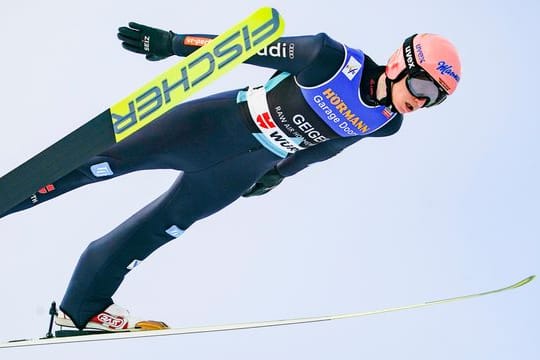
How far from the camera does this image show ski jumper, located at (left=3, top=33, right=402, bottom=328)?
13.9 feet

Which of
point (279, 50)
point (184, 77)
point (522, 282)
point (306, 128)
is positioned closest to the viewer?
point (184, 77)

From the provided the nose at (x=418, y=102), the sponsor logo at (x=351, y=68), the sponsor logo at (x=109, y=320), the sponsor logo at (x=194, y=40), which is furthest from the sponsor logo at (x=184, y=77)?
the sponsor logo at (x=109, y=320)

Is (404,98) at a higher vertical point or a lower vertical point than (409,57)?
lower

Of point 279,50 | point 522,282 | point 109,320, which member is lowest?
point 522,282

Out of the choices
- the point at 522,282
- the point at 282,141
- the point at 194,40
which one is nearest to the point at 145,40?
the point at 194,40

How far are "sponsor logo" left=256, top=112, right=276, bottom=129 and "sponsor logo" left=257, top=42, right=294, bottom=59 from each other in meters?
0.41

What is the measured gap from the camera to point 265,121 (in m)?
4.41

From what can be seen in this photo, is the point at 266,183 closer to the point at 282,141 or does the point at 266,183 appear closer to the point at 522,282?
the point at 282,141

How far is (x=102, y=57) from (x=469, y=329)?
241 cm

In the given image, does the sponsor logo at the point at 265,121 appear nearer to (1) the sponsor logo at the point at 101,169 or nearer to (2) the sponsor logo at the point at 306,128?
(2) the sponsor logo at the point at 306,128

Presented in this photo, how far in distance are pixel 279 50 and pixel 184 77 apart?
74 cm

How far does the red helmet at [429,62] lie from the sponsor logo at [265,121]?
20.7 inches

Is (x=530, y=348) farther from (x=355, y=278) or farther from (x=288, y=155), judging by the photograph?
(x=288, y=155)

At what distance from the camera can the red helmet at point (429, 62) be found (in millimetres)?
4121
